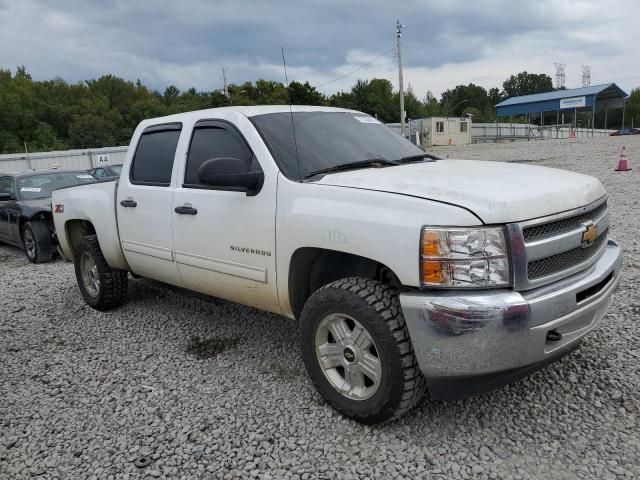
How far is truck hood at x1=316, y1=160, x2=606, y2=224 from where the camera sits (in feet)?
8.06

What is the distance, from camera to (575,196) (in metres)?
2.77

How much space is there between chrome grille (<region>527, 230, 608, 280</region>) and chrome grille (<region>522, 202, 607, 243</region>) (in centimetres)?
11

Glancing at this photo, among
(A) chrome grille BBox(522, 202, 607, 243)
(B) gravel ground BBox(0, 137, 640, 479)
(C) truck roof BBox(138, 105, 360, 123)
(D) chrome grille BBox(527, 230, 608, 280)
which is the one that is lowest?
(B) gravel ground BBox(0, 137, 640, 479)

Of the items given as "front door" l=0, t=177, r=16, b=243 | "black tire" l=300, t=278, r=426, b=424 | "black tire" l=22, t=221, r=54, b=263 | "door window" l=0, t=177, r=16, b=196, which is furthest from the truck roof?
"door window" l=0, t=177, r=16, b=196

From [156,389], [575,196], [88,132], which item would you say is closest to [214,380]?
[156,389]

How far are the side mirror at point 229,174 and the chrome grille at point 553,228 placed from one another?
1.63m

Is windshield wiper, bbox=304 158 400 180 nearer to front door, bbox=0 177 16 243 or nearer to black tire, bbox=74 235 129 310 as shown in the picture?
black tire, bbox=74 235 129 310

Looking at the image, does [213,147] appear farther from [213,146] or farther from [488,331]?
[488,331]

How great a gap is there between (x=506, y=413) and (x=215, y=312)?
2.90m

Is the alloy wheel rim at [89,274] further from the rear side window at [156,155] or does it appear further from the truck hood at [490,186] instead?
the truck hood at [490,186]

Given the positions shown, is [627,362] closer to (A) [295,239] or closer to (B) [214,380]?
(A) [295,239]

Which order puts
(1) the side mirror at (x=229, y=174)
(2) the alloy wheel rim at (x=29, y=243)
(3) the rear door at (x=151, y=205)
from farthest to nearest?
(2) the alloy wheel rim at (x=29, y=243)
(3) the rear door at (x=151, y=205)
(1) the side mirror at (x=229, y=174)

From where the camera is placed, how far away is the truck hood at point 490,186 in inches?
96.7

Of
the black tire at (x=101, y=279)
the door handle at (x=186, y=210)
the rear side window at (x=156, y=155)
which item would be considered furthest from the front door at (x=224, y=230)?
the black tire at (x=101, y=279)
